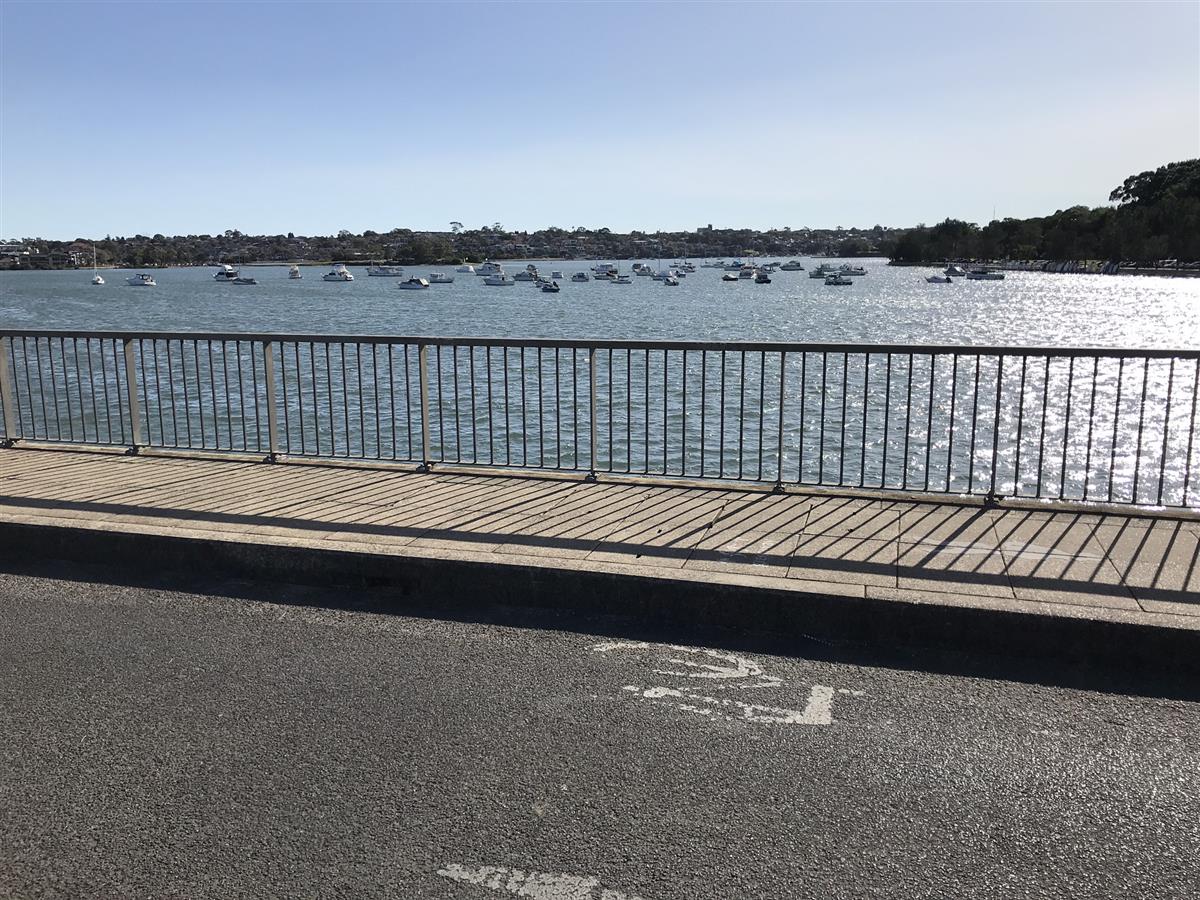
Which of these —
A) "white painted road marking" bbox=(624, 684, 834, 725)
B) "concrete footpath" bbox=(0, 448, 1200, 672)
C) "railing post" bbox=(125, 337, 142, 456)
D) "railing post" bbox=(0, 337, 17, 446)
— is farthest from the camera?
"railing post" bbox=(0, 337, 17, 446)

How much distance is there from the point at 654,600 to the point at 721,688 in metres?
1.10

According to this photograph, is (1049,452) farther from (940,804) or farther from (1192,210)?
(1192,210)

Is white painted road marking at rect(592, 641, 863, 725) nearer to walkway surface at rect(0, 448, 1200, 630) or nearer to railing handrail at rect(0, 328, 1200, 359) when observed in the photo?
walkway surface at rect(0, 448, 1200, 630)

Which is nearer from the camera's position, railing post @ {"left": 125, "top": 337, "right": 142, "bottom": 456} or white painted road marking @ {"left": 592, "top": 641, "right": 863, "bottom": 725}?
white painted road marking @ {"left": 592, "top": 641, "right": 863, "bottom": 725}

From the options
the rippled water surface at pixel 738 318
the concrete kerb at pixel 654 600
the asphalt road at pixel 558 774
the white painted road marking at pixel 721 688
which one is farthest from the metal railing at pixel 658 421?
the rippled water surface at pixel 738 318

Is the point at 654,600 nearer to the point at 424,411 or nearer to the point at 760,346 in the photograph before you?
the point at 760,346

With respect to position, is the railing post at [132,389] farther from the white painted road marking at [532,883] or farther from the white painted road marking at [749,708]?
the white painted road marking at [532,883]

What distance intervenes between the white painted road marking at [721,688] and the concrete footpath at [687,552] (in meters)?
0.46

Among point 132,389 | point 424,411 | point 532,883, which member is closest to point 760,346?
point 424,411

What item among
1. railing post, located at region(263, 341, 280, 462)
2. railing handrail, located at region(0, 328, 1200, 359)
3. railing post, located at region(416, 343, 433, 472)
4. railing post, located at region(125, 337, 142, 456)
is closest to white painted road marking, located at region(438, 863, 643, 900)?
railing handrail, located at region(0, 328, 1200, 359)

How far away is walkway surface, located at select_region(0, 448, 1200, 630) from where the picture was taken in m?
6.31

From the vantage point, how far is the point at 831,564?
6707mm

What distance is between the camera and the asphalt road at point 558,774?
12.4 feet

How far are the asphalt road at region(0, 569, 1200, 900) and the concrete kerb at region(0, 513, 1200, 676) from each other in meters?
0.40
